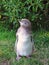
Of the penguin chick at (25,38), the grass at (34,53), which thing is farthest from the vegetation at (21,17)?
the penguin chick at (25,38)

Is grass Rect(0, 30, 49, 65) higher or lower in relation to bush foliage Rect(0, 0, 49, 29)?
lower

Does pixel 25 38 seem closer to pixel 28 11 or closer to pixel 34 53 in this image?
pixel 34 53

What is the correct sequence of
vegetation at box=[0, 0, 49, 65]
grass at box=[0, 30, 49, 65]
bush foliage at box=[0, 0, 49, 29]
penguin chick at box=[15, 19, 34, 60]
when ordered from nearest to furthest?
1. penguin chick at box=[15, 19, 34, 60]
2. grass at box=[0, 30, 49, 65]
3. vegetation at box=[0, 0, 49, 65]
4. bush foliage at box=[0, 0, 49, 29]

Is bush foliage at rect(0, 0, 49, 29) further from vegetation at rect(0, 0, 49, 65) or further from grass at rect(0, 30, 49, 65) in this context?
grass at rect(0, 30, 49, 65)

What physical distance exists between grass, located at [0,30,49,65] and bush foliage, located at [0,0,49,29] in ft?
1.07

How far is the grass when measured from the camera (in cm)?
716

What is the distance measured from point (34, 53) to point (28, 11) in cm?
180

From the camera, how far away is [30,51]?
23.7ft

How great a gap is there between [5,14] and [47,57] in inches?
97.0

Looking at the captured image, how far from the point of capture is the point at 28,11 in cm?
908

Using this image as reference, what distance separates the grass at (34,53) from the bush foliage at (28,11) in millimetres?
328

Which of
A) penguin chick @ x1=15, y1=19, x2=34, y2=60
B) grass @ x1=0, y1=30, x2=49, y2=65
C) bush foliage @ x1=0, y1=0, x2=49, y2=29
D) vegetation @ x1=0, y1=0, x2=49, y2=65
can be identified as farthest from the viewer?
bush foliage @ x1=0, y1=0, x2=49, y2=29

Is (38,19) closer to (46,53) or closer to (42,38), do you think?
(42,38)

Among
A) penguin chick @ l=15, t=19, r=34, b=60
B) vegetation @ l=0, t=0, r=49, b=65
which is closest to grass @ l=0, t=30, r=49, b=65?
vegetation @ l=0, t=0, r=49, b=65
